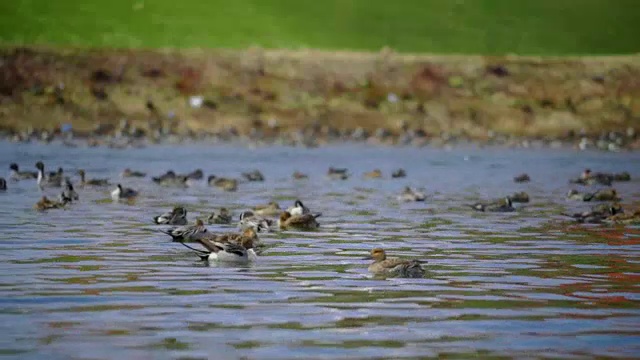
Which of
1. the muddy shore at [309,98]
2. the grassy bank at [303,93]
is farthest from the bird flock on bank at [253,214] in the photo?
the grassy bank at [303,93]

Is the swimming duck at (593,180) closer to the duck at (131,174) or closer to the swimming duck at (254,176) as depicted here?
the swimming duck at (254,176)

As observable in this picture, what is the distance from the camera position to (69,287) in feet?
62.6

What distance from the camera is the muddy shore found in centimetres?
6316

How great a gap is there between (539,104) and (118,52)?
21.3 m

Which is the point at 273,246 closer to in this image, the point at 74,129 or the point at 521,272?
the point at 521,272

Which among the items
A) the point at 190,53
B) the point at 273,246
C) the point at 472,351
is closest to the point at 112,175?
the point at 273,246

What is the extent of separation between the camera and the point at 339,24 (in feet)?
264

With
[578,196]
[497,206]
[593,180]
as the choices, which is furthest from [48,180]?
[593,180]

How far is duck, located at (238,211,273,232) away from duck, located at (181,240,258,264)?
4898 mm

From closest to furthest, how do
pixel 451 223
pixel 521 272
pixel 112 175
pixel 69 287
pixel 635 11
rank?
pixel 69 287, pixel 521 272, pixel 451 223, pixel 112 175, pixel 635 11

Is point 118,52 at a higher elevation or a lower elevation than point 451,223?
higher

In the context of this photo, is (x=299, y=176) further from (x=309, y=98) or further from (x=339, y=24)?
(x=339, y=24)

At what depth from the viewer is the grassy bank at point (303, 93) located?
64000 millimetres

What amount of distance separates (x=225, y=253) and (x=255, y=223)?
18.6 ft
